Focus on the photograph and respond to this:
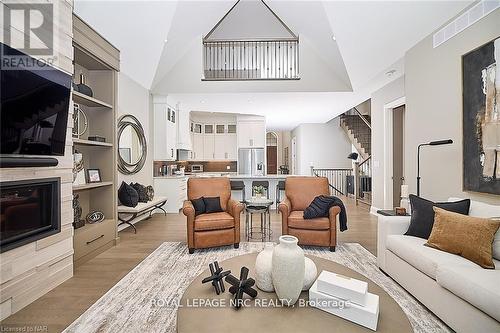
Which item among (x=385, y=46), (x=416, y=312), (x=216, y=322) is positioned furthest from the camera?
(x=385, y=46)

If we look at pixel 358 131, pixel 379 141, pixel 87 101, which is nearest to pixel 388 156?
pixel 379 141

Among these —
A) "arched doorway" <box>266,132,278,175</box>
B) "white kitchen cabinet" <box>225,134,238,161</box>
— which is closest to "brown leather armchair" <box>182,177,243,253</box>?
"white kitchen cabinet" <box>225,134,238,161</box>

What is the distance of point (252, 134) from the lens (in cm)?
873

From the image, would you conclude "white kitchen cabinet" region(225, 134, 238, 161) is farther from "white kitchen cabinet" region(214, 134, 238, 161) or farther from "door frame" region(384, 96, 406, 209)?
"door frame" region(384, 96, 406, 209)

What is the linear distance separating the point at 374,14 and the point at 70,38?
3.90 meters

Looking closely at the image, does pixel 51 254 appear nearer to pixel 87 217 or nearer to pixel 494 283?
pixel 87 217

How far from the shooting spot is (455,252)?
2057mm

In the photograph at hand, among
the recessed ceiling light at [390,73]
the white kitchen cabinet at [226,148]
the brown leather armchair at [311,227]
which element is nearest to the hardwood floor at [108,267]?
the brown leather armchair at [311,227]

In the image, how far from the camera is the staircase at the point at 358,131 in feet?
28.8

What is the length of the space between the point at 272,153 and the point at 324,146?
4147mm

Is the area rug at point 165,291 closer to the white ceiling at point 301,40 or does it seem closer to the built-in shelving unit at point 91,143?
the built-in shelving unit at point 91,143

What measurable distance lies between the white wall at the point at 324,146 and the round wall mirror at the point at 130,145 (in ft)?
21.1

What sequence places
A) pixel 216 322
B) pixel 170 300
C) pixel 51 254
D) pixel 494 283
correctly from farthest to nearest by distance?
pixel 51 254 → pixel 170 300 → pixel 494 283 → pixel 216 322

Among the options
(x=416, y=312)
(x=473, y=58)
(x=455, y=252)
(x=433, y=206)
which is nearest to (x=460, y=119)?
(x=473, y=58)
